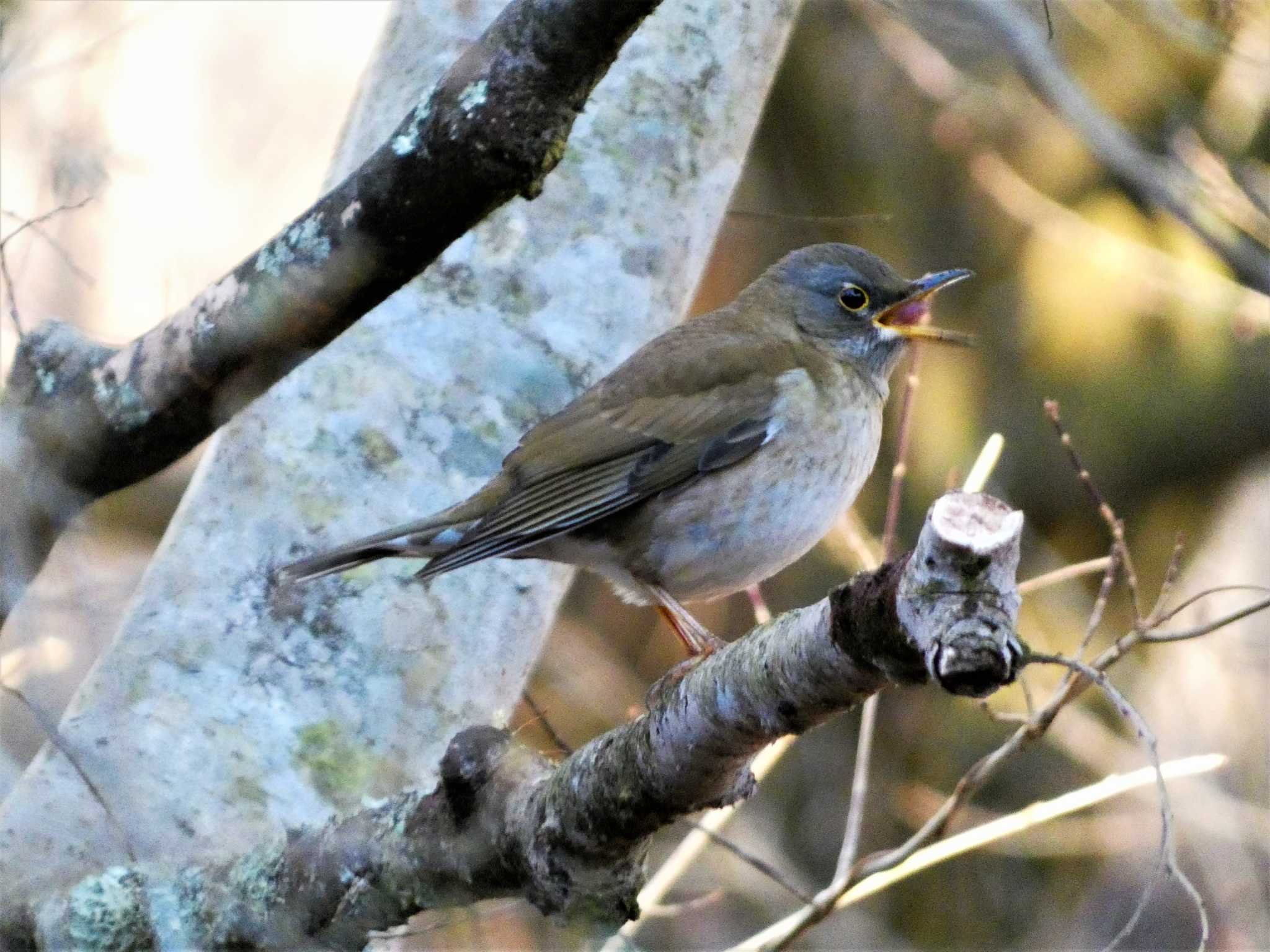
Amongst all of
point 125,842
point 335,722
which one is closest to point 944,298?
point 335,722

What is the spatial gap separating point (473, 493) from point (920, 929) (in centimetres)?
450

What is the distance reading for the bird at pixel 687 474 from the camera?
4.18m

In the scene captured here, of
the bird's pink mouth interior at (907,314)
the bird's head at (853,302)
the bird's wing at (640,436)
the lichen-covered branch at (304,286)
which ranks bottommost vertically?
the bird's pink mouth interior at (907,314)

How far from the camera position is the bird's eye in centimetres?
502

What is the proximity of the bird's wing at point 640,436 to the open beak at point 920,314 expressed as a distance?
407 millimetres

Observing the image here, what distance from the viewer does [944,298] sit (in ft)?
26.2

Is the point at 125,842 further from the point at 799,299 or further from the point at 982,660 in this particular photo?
the point at 799,299

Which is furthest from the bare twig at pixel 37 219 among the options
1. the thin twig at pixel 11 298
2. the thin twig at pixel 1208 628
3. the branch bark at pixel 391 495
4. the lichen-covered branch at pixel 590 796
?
the thin twig at pixel 1208 628

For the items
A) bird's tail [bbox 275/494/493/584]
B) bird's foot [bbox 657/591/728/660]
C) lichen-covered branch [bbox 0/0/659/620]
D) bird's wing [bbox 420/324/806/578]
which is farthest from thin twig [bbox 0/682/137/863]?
bird's foot [bbox 657/591/728/660]

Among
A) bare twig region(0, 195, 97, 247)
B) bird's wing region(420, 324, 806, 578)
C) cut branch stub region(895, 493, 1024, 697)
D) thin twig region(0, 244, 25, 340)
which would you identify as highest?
bare twig region(0, 195, 97, 247)

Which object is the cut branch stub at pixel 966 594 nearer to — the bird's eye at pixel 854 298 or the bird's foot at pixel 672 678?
the bird's foot at pixel 672 678

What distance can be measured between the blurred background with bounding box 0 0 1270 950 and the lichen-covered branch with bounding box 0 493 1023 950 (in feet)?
9.33

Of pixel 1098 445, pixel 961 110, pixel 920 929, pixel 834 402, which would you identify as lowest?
pixel 920 929

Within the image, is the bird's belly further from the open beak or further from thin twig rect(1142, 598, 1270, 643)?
thin twig rect(1142, 598, 1270, 643)
